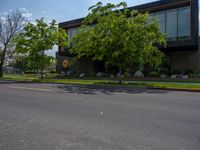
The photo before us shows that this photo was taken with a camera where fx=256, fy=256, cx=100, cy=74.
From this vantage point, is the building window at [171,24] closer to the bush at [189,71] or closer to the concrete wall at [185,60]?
the concrete wall at [185,60]

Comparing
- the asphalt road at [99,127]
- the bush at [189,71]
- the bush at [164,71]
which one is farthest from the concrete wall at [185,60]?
the asphalt road at [99,127]

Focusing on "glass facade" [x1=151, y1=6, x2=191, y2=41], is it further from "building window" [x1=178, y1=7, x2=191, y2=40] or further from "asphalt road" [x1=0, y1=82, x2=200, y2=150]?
"asphalt road" [x1=0, y1=82, x2=200, y2=150]

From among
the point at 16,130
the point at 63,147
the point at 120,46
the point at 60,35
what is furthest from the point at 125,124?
the point at 60,35

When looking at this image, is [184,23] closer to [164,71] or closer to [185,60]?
[185,60]

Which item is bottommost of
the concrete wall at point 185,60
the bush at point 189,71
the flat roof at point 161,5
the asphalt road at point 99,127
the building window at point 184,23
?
the asphalt road at point 99,127

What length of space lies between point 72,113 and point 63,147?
330 centimetres

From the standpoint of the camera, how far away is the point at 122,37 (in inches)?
794

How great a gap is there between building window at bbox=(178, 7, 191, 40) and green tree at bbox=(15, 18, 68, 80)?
13685 millimetres

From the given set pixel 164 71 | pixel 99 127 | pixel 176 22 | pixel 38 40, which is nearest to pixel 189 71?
pixel 164 71

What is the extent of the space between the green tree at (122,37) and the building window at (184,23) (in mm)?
8751

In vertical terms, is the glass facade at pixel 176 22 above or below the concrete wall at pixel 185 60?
above

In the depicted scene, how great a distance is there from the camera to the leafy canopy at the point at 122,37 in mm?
20047

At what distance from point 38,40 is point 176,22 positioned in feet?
52.7

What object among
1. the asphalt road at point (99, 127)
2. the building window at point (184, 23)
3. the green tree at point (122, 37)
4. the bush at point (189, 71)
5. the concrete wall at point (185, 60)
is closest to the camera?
the asphalt road at point (99, 127)
